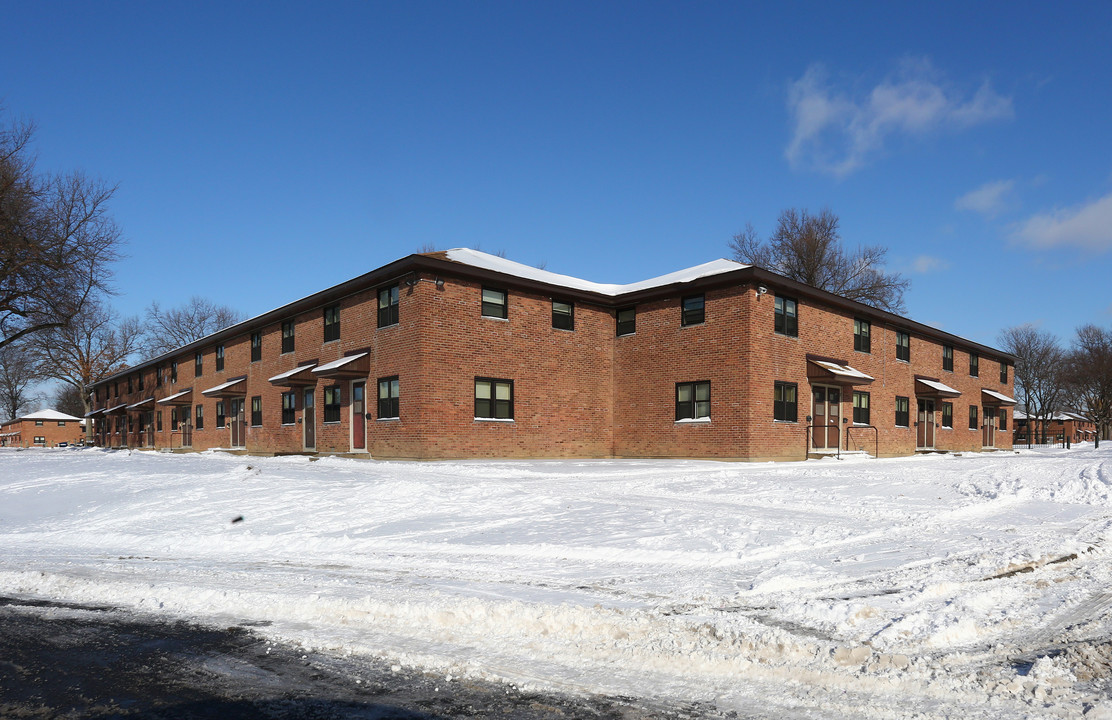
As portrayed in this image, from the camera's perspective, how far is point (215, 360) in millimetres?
37688

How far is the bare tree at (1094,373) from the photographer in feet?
229

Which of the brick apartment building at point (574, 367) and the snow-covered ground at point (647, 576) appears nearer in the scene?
the snow-covered ground at point (647, 576)

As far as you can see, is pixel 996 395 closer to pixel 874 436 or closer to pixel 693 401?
pixel 874 436

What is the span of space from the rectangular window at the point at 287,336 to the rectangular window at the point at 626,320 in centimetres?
1291

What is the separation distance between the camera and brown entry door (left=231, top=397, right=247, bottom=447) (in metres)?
34.3

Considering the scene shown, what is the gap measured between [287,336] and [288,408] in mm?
2899

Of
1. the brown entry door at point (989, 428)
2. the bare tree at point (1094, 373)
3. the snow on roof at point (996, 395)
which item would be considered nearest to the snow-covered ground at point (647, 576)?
the snow on roof at point (996, 395)

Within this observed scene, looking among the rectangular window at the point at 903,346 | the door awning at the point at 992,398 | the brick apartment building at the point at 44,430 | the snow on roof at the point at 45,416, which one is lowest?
the brick apartment building at the point at 44,430

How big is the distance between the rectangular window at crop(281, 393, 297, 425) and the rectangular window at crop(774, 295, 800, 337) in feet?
59.5

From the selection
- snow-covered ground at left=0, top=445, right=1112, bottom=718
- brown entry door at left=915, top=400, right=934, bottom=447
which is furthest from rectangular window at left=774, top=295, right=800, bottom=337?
brown entry door at left=915, top=400, right=934, bottom=447

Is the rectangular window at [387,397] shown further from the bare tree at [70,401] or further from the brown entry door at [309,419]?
the bare tree at [70,401]

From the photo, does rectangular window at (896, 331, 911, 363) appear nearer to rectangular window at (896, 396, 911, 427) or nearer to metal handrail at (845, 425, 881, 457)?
rectangular window at (896, 396, 911, 427)

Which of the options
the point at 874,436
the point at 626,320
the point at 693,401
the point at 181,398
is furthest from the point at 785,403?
the point at 181,398

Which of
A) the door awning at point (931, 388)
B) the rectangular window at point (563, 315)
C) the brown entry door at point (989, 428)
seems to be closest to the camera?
the rectangular window at point (563, 315)
